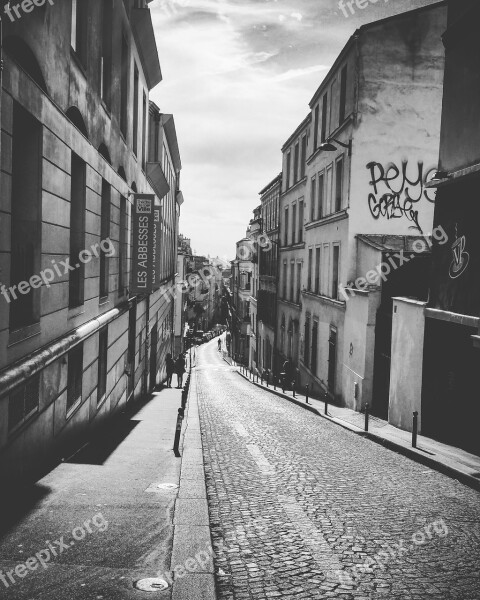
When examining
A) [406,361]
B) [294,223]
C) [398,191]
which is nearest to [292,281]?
[294,223]

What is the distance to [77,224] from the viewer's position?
1080 centimetres

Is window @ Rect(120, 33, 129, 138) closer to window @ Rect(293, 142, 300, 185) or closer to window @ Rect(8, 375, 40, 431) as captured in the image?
window @ Rect(8, 375, 40, 431)

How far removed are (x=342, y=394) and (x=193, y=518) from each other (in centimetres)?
1505

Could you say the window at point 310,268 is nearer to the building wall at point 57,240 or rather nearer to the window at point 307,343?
the window at point 307,343

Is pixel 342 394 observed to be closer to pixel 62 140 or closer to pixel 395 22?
pixel 395 22

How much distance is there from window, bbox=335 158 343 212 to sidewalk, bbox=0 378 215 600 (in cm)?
1420

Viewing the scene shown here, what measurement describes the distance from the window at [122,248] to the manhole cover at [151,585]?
11.6 metres

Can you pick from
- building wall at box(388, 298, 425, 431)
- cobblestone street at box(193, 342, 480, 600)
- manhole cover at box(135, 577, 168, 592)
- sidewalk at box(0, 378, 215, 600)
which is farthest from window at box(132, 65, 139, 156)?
manhole cover at box(135, 577, 168, 592)

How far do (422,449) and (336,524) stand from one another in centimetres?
530

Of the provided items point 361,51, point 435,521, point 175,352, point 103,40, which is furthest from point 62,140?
point 175,352

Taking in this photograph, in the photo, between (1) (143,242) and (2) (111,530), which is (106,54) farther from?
(2) (111,530)

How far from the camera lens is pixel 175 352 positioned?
2402 inches

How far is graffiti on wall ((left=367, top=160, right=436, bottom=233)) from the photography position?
20.0 meters

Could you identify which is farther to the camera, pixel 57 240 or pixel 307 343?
pixel 307 343
